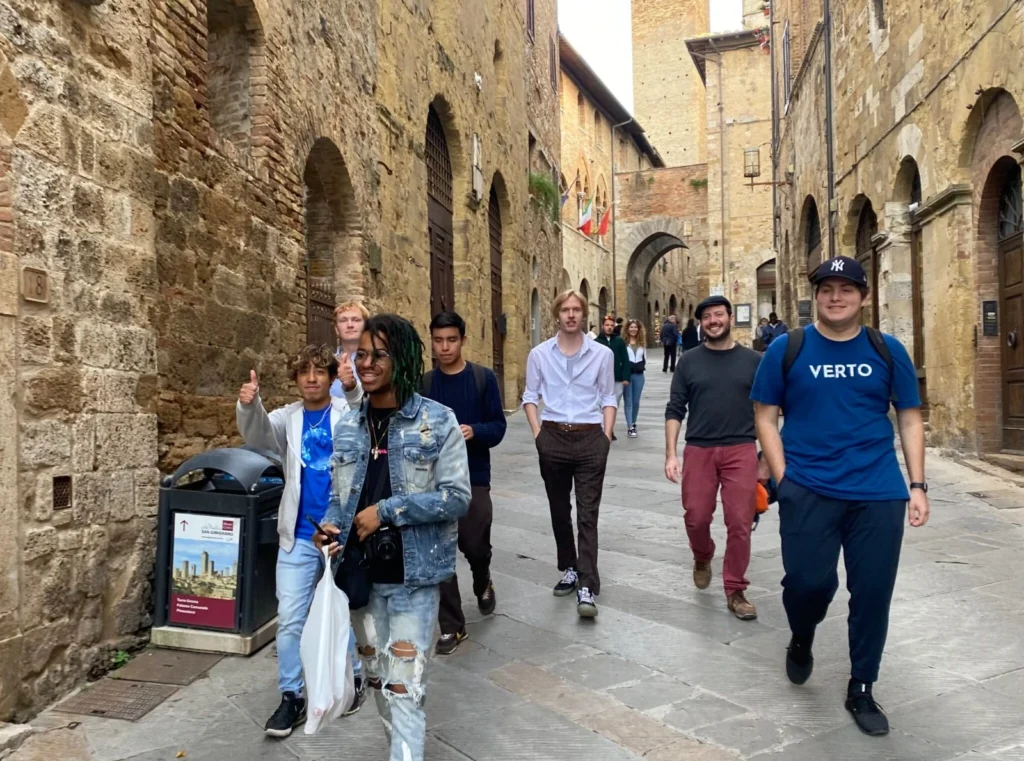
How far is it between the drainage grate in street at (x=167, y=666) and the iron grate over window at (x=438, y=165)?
28.6 ft

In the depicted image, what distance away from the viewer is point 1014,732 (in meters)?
3.06

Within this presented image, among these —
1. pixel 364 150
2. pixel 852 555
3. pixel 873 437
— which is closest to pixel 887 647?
pixel 852 555

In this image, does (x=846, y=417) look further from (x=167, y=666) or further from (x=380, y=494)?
(x=167, y=666)

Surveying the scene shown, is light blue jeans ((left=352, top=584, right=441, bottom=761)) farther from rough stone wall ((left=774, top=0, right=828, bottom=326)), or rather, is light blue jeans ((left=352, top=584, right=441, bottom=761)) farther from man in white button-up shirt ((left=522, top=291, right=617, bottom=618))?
rough stone wall ((left=774, top=0, right=828, bottom=326))

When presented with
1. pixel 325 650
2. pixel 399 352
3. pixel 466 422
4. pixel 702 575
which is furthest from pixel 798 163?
pixel 325 650

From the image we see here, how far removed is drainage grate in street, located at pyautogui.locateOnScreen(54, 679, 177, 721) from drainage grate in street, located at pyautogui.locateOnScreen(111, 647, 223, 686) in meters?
0.06

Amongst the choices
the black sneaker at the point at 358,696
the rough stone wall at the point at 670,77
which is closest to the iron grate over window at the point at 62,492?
the black sneaker at the point at 358,696

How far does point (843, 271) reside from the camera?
10.2 feet

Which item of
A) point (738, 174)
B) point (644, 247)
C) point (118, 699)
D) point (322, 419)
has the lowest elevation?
point (118, 699)

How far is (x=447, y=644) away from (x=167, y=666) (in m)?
1.30

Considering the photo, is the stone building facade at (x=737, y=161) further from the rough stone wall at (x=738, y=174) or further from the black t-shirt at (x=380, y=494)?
the black t-shirt at (x=380, y=494)

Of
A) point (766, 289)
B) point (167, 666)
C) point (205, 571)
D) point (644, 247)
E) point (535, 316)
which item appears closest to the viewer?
point (167, 666)

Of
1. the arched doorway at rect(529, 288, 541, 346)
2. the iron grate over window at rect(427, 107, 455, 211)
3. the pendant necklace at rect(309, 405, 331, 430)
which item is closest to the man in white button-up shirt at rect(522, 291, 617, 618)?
the pendant necklace at rect(309, 405, 331, 430)

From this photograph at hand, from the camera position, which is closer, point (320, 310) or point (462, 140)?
point (320, 310)
